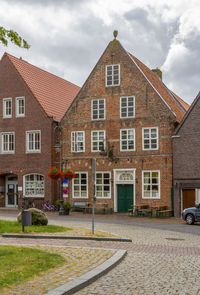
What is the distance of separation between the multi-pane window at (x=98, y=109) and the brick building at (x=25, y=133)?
3632 mm

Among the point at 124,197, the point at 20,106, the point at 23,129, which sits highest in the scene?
the point at 20,106

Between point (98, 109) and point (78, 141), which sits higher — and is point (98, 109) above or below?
above

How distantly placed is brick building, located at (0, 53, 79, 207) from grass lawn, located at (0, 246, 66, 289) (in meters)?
22.6

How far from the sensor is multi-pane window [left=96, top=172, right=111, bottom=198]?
31125 mm

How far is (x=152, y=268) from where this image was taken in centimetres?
949

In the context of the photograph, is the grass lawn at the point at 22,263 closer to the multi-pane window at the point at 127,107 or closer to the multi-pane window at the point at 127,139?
the multi-pane window at the point at 127,139

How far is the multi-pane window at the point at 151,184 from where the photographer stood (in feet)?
95.9

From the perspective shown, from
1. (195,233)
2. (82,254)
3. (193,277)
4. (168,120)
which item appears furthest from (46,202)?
(193,277)

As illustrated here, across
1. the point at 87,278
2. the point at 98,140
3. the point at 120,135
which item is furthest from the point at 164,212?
the point at 87,278

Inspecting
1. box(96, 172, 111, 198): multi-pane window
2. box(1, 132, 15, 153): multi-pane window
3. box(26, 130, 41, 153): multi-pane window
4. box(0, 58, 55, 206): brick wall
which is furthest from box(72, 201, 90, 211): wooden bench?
box(1, 132, 15, 153): multi-pane window

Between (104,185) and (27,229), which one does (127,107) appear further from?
(27,229)

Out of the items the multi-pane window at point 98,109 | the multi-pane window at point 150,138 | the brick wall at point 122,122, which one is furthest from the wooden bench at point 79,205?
the multi-pane window at point 98,109

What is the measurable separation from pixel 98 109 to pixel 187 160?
816 centimetres

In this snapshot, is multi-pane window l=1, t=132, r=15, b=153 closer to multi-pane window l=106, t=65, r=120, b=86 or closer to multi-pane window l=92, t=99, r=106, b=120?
multi-pane window l=92, t=99, r=106, b=120
